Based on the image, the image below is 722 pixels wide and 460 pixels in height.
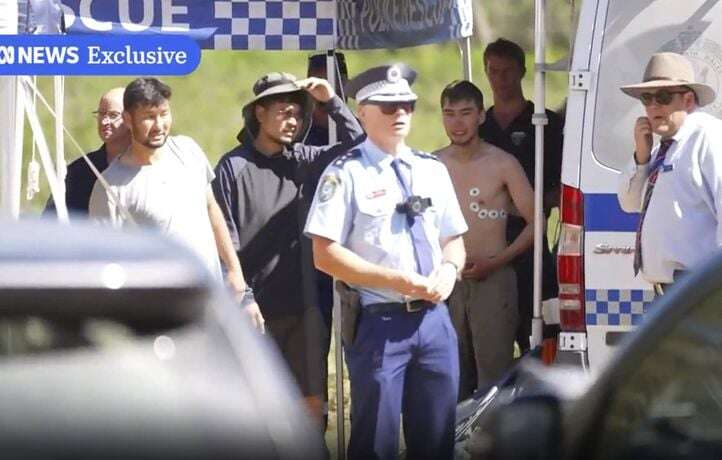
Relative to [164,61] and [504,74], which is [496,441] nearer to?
[164,61]

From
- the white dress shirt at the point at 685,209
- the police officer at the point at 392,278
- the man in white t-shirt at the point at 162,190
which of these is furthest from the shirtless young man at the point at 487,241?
the white dress shirt at the point at 685,209

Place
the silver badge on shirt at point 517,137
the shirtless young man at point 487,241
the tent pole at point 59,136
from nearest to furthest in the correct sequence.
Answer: the tent pole at point 59,136 → the shirtless young man at point 487,241 → the silver badge on shirt at point 517,137

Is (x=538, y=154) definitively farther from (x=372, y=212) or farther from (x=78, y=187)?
(x=78, y=187)

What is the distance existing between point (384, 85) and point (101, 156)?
185 centimetres

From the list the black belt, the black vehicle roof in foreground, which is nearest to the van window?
the black belt

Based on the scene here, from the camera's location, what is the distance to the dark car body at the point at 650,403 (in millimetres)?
3141

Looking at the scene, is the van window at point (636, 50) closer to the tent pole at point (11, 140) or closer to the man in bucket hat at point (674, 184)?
the man in bucket hat at point (674, 184)

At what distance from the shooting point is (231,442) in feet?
9.30

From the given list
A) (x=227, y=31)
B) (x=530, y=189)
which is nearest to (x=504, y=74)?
(x=530, y=189)

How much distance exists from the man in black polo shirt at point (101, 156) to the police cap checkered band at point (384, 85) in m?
1.47

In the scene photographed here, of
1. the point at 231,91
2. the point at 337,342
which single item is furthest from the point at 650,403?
the point at 231,91

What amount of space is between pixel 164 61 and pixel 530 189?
1.80 metres

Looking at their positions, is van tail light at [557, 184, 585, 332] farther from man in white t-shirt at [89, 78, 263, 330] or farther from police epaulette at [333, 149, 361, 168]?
man in white t-shirt at [89, 78, 263, 330]

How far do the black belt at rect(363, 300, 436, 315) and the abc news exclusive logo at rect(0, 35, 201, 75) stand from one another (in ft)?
4.11
